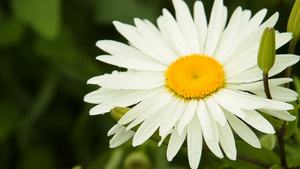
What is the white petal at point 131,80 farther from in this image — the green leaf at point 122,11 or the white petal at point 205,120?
the green leaf at point 122,11

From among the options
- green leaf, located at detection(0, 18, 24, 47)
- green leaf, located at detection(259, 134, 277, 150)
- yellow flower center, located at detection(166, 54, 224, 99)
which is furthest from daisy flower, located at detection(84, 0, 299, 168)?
green leaf, located at detection(0, 18, 24, 47)

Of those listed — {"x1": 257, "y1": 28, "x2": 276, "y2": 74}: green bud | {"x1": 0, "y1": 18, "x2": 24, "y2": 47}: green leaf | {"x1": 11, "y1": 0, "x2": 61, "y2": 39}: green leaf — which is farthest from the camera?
{"x1": 0, "y1": 18, "x2": 24, "y2": 47}: green leaf

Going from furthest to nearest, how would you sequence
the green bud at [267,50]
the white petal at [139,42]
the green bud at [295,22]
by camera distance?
the white petal at [139,42], the green bud at [295,22], the green bud at [267,50]

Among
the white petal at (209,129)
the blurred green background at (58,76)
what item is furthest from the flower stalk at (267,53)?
the blurred green background at (58,76)

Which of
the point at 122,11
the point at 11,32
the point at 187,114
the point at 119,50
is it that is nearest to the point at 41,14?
the point at 11,32

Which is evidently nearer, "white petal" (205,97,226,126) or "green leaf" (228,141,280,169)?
"white petal" (205,97,226,126)

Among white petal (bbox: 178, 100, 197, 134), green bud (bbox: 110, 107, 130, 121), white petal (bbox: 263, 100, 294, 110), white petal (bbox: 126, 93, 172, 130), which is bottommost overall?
white petal (bbox: 263, 100, 294, 110)

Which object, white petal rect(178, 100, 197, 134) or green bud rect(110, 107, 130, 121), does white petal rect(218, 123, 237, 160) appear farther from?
green bud rect(110, 107, 130, 121)
